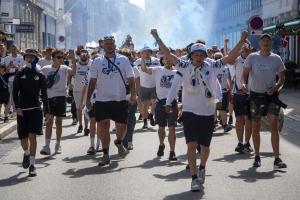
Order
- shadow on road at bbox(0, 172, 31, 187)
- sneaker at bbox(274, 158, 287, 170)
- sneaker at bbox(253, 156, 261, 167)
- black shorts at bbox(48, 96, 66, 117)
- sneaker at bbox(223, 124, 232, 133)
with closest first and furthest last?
shadow on road at bbox(0, 172, 31, 187), sneaker at bbox(274, 158, 287, 170), sneaker at bbox(253, 156, 261, 167), black shorts at bbox(48, 96, 66, 117), sneaker at bbox(223, 124, 232, 133)

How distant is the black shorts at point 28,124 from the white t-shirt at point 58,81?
2062 mm

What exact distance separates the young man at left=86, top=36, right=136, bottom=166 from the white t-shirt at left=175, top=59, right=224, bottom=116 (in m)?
2.01

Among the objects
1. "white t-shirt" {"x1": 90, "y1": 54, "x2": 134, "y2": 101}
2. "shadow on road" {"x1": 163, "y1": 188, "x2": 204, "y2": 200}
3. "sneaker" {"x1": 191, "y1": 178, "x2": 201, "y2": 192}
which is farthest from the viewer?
"white t-shirt" {"x1": 90, "y1": 54, "x2": 134, "y2": 101}

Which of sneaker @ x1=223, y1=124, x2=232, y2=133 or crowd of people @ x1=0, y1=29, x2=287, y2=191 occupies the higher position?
crowd of people @ x1=0, y1=29, x2=287, y2=191

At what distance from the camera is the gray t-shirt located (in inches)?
393

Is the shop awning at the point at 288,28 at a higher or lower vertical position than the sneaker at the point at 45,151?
higher


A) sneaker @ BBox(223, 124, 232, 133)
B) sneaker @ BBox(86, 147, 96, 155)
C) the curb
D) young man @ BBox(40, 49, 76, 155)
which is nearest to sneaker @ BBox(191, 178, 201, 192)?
sneaker @ BBox(86, 147, 96, 155)

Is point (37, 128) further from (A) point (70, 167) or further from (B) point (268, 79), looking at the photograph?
(B) point (268, 79)

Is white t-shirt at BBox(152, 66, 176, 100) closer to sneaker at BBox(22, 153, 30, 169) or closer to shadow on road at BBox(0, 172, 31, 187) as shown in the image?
sneaker at BBox(22, 153, 30, 169)

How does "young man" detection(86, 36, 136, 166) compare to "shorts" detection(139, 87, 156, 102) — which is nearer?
"young man" detection(86, 36, 136, 166)

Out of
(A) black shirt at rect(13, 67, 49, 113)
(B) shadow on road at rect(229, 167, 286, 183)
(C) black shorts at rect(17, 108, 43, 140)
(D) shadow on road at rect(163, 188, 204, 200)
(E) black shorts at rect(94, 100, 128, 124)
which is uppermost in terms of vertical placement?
(A) black shirt at rect(13, 67, 49, 113)

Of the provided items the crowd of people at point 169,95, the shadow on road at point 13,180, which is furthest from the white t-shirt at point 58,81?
the shadow on road at point 13,180

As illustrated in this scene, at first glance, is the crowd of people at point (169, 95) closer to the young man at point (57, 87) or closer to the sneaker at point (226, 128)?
the young man at point (57, 87)

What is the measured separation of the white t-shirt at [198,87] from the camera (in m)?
8.52
